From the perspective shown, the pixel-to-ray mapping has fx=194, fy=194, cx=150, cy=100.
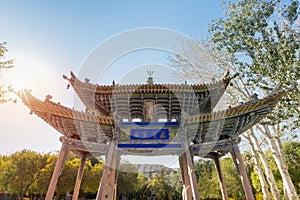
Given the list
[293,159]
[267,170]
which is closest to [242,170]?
[267,170]

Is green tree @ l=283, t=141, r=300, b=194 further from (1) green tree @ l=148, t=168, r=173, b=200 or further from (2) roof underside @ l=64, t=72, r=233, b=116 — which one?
(1) green tree @ l=148, t=168, r=173, b=200

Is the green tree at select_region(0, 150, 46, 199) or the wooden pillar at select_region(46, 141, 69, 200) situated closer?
the wooden pillar at select_region(46, 141, 69, 200)

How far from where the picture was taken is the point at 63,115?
7363mm

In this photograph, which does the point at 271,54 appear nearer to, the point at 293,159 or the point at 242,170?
the point at 242,170

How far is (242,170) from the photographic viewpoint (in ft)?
24.0

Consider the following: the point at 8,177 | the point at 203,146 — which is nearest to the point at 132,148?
the point at 203,146

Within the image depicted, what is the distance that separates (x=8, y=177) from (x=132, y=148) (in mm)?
21493

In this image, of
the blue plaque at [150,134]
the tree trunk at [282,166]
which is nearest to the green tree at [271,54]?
the tree trunk at [282,166]

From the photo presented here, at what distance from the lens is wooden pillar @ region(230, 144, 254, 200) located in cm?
691

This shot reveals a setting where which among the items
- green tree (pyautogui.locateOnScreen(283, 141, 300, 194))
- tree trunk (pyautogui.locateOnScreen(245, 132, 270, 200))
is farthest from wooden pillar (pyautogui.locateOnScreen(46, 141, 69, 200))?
green tree (pyautogui.locateOnScreen(283, 141, 300, 194))

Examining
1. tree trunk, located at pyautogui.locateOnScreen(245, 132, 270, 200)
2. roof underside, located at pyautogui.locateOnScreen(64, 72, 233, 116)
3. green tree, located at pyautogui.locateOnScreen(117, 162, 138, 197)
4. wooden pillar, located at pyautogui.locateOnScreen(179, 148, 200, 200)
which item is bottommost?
wooden pillar, located at pyautogui.locateOnScreen(179, 148, 200, 200)

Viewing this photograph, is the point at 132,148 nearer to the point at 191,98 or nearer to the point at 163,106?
the point at 163,106

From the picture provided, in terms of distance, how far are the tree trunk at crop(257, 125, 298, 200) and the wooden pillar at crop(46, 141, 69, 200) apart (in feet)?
35.7

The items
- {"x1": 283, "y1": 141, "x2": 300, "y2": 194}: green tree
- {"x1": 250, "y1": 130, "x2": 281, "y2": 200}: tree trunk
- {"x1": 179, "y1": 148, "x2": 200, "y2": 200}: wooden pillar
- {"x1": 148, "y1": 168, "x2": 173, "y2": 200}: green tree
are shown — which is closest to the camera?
{"x1": 179, "y1": 148, "x2": 200, "y2": 200}: wooden pillar
